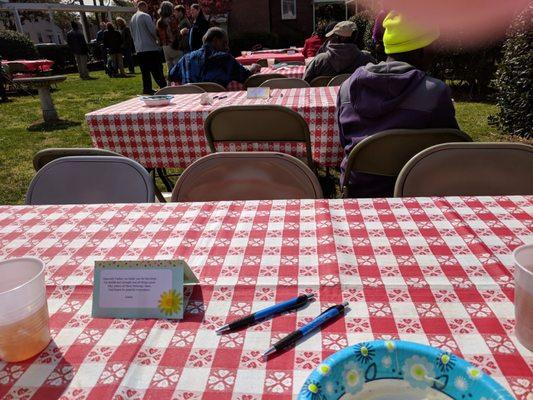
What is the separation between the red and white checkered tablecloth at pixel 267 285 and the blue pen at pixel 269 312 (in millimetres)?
16

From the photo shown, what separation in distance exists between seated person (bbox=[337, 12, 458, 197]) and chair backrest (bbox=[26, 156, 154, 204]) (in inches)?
40.6

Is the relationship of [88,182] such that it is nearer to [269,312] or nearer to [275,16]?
[269,312]

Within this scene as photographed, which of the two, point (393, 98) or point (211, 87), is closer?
point (393, 98)

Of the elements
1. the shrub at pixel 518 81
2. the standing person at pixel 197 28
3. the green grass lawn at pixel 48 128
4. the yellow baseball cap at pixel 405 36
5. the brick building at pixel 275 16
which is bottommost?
the green grass lawn at pixel 48 128

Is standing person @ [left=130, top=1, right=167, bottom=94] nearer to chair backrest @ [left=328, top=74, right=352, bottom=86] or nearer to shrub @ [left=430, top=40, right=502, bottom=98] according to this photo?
shrub @ [left=430, top=40, right=502, bottom=98]

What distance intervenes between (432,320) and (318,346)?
0.23 metres

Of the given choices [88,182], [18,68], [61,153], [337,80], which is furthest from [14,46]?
[88,182]

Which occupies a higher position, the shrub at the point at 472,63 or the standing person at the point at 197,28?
the standing person at the point at 197,28

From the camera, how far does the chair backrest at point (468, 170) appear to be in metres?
1.54

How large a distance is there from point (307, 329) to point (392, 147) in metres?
1.26

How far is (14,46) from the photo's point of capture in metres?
15.8

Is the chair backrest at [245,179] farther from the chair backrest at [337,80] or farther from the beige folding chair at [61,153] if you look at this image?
the chair backrest at [337,80]

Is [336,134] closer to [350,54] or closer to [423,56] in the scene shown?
[423,56]

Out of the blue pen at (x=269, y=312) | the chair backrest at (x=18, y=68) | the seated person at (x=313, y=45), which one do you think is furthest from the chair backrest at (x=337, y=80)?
the chair backrest at (x=18, y=68)
